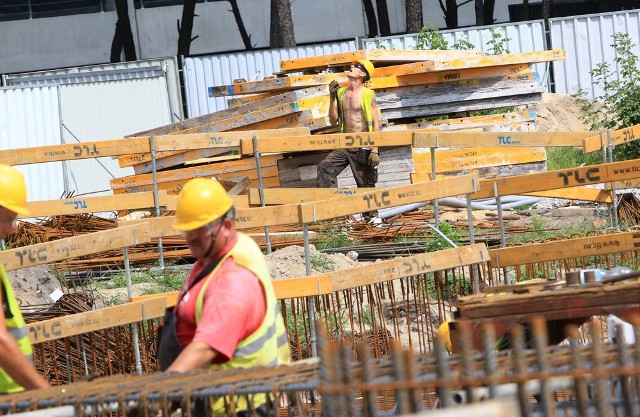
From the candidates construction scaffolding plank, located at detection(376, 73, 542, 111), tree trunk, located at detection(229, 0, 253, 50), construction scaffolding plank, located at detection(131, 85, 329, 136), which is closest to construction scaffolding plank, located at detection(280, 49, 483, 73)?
construction scaffolding plank, located at detection(376, 73, 542, 111)

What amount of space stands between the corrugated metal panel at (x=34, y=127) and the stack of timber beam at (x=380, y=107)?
3.50m

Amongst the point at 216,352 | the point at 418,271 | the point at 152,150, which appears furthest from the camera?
the point at 152,150

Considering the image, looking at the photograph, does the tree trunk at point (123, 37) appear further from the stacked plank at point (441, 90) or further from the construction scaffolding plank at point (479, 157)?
the construction scaffolding plank at point (479, 157)

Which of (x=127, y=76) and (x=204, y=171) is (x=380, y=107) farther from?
(x=127, y=76)

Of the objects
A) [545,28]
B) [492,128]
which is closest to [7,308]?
[492,128]

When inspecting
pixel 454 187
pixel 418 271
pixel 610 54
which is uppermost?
pixel 610 54

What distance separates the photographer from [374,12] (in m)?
33.7

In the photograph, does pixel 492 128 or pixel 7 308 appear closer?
pixel 7 308

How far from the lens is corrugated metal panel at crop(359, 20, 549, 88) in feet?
76.3

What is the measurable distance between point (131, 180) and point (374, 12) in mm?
19036

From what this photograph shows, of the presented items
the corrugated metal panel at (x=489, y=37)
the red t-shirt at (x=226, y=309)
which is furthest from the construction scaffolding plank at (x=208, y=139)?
the corrugated metal panel at (x=489, y=37)

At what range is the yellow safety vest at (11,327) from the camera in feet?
18.2

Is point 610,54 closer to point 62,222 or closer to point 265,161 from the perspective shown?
point 265,161

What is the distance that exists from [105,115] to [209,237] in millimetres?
16596
